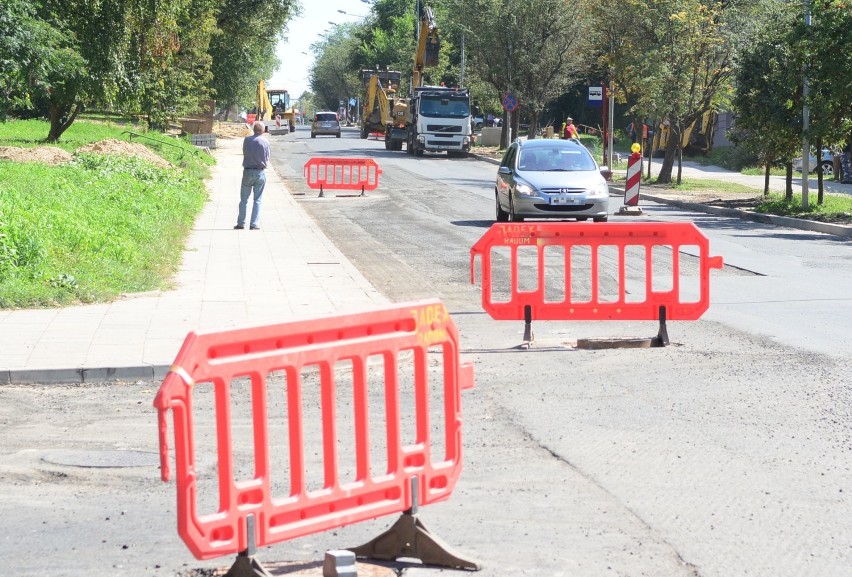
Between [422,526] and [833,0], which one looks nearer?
[422,526]

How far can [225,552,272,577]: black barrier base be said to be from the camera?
4.73m

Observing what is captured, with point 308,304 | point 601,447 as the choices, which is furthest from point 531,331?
point 601,447

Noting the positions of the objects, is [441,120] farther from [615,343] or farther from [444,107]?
[615,343]

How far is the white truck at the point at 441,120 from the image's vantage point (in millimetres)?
53656

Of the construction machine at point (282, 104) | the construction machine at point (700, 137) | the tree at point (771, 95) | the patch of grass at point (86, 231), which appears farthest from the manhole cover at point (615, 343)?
the construction machine at point (282, 104)

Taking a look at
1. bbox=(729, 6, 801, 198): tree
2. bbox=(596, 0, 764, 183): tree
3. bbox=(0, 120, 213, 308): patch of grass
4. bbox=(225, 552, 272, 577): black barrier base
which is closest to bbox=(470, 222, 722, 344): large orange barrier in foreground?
bbox=(0, 120, 213, 308): patch of grass

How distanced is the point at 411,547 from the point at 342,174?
27.1 meters

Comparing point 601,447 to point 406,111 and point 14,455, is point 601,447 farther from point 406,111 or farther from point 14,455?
point 406,111

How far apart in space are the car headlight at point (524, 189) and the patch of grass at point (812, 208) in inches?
275

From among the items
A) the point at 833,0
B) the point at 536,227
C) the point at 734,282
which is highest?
the point at 833,0

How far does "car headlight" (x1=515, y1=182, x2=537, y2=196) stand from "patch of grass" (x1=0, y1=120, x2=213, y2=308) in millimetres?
5795

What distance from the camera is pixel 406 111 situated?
61.6 metres

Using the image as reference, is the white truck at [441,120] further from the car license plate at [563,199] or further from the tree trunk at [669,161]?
the car license plate at [563,199]

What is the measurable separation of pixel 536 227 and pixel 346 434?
4.15 meters
